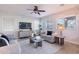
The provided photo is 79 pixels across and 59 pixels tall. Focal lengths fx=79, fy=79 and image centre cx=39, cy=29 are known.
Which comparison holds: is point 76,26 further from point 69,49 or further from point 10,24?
point 10,24

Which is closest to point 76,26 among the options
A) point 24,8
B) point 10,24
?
point 24,8

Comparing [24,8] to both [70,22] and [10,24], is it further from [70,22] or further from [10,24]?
[70,22]

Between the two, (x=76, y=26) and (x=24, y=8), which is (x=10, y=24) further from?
(x=76, y=26)

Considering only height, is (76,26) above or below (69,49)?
above

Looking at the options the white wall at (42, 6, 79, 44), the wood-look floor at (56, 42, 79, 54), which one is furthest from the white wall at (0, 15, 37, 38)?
the wood-look floor at (56, 42, 79, 54)

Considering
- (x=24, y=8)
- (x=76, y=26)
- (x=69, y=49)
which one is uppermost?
(x=24, y=8)

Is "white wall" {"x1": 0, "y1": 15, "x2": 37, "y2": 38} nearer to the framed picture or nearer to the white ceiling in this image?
the white ceiling

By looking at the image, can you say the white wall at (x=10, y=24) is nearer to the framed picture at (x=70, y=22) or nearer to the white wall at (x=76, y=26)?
the white wall at (x=76, y=26)

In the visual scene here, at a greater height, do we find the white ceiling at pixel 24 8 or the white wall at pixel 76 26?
the white ceiling at pixel 24 8

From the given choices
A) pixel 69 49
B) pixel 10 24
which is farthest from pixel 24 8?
pixel 69 49

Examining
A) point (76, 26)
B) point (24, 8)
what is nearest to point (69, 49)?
point (76, 26)

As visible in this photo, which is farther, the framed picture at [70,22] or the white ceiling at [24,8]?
the framed picture at [70,22]

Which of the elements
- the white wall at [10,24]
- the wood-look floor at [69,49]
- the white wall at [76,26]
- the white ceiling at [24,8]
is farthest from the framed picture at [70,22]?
the white wall at [10,24]
